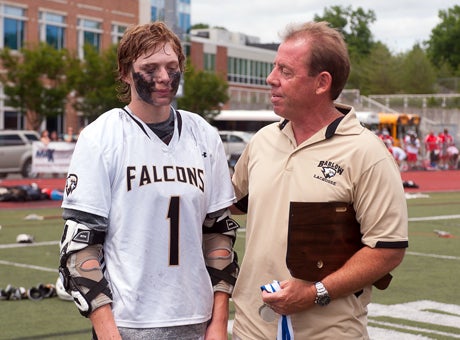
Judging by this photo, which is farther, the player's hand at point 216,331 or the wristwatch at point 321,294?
the player's hand at point 216,331

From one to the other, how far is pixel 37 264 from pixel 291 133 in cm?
944

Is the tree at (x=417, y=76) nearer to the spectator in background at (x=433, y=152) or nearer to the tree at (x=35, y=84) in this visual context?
the spectator in background at (x=433, y=152)

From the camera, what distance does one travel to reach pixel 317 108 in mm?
4184

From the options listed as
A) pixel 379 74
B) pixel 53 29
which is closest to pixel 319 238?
pixel 53 29

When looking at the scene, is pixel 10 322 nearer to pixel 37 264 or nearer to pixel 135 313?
pixel 37 264

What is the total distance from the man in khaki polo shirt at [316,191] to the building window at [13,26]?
57.8 metres

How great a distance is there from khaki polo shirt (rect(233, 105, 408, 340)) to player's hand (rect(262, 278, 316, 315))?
0.11 m

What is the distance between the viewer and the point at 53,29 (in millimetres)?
64312

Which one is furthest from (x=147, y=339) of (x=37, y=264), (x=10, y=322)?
(x=37, y=264)

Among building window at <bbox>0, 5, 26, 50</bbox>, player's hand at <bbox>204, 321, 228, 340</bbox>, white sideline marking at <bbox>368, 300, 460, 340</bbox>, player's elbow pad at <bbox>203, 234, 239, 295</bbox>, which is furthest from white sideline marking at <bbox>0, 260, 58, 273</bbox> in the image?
building window at <bbox>0, 5, 26, 50</bbox>

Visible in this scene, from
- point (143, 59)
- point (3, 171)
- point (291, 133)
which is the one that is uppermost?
point (143, 59)

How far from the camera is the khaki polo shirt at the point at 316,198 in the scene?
13.0ft

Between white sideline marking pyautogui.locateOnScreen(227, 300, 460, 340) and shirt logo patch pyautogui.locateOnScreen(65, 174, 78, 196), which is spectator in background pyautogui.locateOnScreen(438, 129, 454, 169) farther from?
shirt logo patch pyautogui.locateOnScreen(65, 174, 78, 196)

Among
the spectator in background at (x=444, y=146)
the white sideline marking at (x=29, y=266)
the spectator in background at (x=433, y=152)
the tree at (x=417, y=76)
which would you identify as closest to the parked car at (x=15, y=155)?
the spectator in background at (x=433, y=152)
